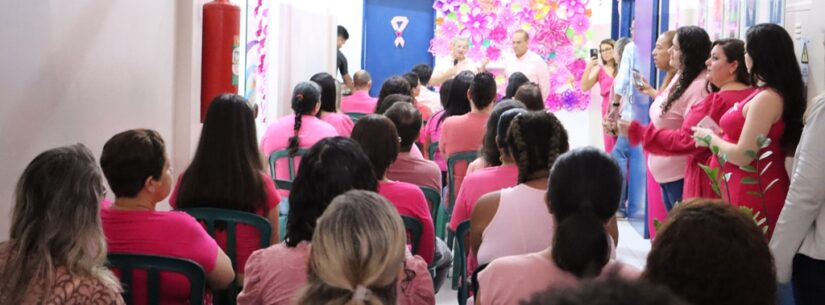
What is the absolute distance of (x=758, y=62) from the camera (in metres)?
3.80

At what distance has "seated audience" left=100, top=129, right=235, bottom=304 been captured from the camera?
110 inches

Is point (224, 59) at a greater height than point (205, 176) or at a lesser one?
greater

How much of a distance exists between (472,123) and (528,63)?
3.67 metres

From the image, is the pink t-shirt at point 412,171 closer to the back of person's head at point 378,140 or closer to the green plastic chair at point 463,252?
the back of person's head at point 378,140

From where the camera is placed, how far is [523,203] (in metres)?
3.13

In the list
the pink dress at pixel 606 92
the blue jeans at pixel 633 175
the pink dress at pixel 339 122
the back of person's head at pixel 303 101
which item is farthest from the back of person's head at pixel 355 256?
the pink dress at pixel 606 92

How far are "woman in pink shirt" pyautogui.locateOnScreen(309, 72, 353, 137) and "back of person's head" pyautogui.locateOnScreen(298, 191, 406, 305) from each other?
4128 millimetres

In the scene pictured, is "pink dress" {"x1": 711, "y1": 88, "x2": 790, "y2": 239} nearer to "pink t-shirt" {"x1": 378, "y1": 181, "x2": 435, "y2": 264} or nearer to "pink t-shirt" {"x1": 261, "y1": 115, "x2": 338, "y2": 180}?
"pink t-shirt" {"x1": 378, "y1": 181, "x2": 435, "y2": 264}

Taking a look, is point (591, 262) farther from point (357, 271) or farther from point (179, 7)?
point (179, 7)

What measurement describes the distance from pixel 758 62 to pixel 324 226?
2378mm

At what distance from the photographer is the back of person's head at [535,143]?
3.33 m

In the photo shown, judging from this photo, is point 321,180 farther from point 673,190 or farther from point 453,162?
point 673,190

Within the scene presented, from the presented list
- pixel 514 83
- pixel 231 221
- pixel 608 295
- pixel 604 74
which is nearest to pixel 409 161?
pixel 231 221

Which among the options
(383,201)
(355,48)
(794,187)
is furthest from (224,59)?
(355,48)
